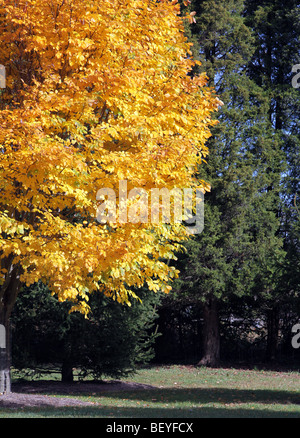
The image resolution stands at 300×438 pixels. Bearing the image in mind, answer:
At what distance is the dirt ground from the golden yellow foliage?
2.91 metres

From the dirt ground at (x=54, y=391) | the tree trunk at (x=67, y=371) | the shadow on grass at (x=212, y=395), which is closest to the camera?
the dirt ground at (x=54, y=391)

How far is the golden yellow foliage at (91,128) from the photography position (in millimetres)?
8133

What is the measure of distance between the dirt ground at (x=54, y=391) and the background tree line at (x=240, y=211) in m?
0.58

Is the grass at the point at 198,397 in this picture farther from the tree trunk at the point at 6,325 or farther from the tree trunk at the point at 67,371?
the tree trunk at the point at 67,371

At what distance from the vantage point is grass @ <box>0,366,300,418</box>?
31.5 ft

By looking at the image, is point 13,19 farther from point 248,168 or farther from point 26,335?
point 248,168

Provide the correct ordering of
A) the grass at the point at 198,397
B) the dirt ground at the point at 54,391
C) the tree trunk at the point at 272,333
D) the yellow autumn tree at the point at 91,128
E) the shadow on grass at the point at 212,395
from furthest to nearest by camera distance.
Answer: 1. the tree trunk at the point at 272,333
2. the shadow on grass at the point at 212,395
3. the dirt ground at the point at 54,391
4. the grass at the point at 198,397
5. the yellow autumn tree at the point at 91,128

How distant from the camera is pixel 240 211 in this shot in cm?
2111

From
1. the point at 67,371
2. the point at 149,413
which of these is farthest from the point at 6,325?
the point at 67,371

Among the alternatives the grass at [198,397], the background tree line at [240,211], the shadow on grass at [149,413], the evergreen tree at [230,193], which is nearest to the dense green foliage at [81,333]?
the background tree line at [240,211]

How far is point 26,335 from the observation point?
1500 centimetres

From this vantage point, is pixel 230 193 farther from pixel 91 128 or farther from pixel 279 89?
pixel 91 128

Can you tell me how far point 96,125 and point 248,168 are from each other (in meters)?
12.6
